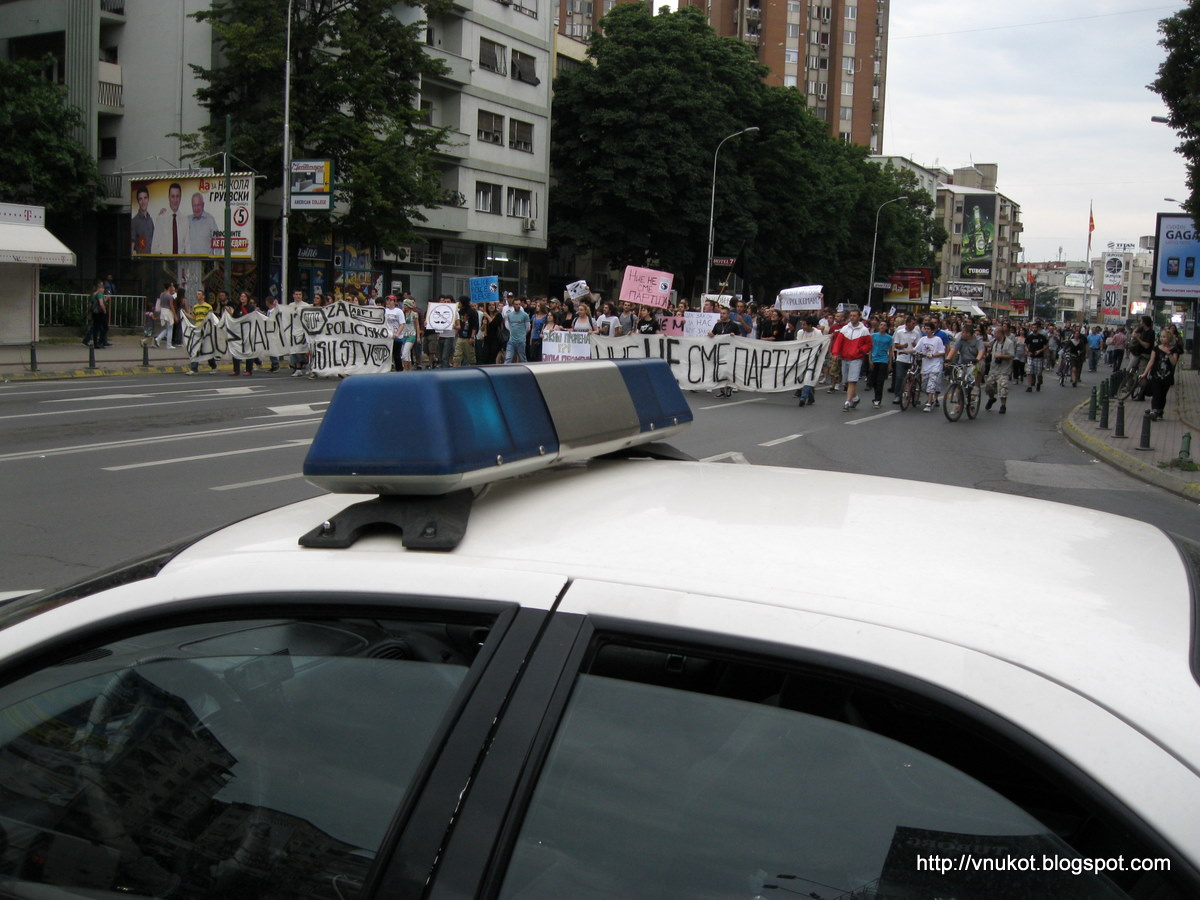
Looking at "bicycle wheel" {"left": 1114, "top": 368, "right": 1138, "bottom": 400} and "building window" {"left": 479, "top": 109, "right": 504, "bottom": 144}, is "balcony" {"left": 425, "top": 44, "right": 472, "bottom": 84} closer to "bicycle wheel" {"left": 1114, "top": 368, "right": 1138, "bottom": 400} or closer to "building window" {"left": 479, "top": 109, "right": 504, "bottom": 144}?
"building window" {"left": 479, "top": 109, "right": 504, "bottom": 144}

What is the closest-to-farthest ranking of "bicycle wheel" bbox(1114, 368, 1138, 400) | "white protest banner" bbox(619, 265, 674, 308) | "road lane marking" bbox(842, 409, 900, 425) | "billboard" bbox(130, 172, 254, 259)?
"road lane marking" bbox(842, 409, 900, 425) < "white protest banner" bbox(619, 265, 674, 308) < "bicycle wheel" bbox(1114, 368, 1138, 400) < "billboard" bbox(130, 172, 254, 259)

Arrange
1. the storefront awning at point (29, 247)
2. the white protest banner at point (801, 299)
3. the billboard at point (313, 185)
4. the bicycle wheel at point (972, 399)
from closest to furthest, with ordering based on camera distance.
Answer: the bicycle wheel at point (972, 399) < the storefront awning at point (29, 247) < the billboard at point (313, 185) < the white protest banner at point (801, 299)

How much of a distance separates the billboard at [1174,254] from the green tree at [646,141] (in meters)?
24.5

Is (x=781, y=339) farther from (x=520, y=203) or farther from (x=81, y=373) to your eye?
(x=520, y=203)

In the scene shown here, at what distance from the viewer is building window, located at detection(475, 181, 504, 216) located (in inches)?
2004

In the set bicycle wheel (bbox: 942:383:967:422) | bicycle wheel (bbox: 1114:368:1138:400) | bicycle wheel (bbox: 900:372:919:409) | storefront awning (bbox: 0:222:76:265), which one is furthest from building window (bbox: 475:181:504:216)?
bicycle wheel (bbox: 942:383:967:422)

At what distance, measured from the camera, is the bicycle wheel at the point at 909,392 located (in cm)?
2227

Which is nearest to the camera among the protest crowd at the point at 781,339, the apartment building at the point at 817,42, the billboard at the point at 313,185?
the protest crowd at the point at 781,339

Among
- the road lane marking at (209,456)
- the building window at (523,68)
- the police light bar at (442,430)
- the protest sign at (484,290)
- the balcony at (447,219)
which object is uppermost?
the building window at (523,68)

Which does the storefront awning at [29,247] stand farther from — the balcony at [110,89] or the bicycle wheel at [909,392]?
the bicycle wheel at [909,392]

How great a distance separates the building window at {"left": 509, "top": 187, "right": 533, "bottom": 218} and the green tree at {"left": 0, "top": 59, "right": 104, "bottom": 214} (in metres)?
18.6

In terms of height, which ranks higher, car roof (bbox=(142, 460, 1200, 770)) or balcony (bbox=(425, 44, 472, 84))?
balcony (bbox=(425, 44, 472, 84))

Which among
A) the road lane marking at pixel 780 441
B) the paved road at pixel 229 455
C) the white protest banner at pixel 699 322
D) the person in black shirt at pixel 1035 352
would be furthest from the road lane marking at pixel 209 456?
the person in black shirt at pixel 1035 352

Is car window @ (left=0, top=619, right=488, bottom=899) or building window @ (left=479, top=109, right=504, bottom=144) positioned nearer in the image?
car window @ (left=0, top=619, right=488, bottom=899)
